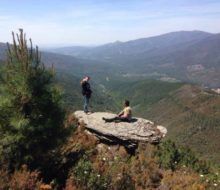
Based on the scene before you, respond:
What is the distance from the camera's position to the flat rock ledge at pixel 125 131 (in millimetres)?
19422

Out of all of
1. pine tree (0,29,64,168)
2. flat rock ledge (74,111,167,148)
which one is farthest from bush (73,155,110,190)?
flat rock ledge (74,111,167,148)

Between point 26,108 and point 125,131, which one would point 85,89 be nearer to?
point 125,131

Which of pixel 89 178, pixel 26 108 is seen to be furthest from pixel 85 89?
pixel 89 178

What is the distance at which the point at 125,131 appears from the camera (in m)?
19.9

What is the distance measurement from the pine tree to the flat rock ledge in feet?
17.3

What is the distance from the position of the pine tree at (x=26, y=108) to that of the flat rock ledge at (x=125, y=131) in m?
5.26

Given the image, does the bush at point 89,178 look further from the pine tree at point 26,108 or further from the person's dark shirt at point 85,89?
the person's dark shirt at point 85,89

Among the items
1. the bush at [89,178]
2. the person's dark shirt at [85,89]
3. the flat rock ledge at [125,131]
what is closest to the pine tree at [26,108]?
the bush at [89,178]

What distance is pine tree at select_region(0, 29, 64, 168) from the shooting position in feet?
44.2

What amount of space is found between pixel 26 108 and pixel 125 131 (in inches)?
276

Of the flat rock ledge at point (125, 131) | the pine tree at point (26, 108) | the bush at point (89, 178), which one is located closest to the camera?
the bush at point (89, 178)

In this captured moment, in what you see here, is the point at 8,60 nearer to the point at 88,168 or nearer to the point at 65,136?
the point at 65,136

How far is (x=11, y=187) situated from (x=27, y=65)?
497 cm

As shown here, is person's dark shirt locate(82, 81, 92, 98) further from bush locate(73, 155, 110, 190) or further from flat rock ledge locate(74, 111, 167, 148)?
bush locate(73, 155, 110, 190)
